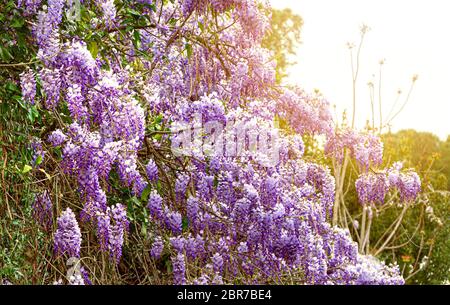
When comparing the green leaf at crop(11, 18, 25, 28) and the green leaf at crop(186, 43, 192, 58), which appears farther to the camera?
the green leaf at crop(186, 43, 192, 58)

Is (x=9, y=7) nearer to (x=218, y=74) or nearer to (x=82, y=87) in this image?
(x=82, y=87)

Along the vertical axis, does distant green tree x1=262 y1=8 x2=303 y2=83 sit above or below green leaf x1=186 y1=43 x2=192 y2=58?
above

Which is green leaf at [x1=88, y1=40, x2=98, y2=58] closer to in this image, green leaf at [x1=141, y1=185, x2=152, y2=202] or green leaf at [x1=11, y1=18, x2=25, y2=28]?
green leaf at [x1=11, y1=18, x2=25, y2=28]

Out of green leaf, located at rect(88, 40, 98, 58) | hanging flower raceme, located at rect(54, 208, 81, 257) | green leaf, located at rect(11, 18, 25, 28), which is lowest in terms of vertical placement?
hanging flower raceme, located at rect(54, 208, 81, 257)

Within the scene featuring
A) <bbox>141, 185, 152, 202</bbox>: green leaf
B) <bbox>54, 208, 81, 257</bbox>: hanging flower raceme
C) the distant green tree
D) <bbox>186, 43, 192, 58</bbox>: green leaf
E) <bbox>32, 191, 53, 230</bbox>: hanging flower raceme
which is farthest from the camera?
the distant green tree

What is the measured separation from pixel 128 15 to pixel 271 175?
1.43m

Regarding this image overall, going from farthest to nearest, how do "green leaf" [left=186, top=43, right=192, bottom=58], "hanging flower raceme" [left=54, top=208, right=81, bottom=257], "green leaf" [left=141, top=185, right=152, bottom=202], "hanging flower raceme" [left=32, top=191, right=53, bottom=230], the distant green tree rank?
the distant green tree → "green leaf" [left=186, top=43, right=192, bottom=58] → "green leaf" [left=141, top=185, right=152, bottom=202] → "hanging flower raceme" [left=32, top=191, right=53, bottom=230] → "hanging flower raceme" [left=54, top=208, right=81, bottom=257]

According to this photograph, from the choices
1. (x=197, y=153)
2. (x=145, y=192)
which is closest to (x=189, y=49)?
(x=197, y=153)

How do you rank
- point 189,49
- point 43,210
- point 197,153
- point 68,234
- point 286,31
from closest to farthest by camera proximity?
1. point 68,234
2. point 43,210
3. point 197,153
4. point 189,49
5. point 286,31

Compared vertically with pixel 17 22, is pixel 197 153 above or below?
below

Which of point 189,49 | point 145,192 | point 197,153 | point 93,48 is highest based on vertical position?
point 189,49

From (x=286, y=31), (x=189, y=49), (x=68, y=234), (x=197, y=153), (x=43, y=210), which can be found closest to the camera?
(x=68, y=234)

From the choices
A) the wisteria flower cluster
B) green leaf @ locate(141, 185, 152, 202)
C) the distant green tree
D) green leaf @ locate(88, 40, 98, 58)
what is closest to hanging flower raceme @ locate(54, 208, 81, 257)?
the wisteria flower cluster

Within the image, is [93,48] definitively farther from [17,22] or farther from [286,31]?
[286,31]
